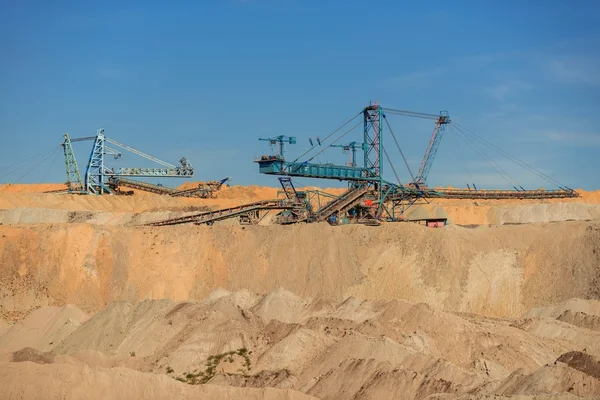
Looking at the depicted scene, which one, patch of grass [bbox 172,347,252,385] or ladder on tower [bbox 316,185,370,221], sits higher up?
ladder on tower [bbox 316,185,370,221]

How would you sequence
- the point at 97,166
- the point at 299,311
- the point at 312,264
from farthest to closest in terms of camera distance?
the point at 97,166, the point at 312,264, the point at 299,311

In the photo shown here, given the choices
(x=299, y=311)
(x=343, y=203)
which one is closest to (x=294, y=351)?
(x=299, y=311)

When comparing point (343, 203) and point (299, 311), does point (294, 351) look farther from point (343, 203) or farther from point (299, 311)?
point (343, 203)

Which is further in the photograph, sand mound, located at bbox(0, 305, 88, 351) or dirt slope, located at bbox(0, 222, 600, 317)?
dirt slope, located at bbox(0, 222, 600, 317)

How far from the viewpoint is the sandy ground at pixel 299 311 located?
50.2m

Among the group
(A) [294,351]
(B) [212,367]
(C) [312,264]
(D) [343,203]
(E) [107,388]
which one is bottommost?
(B) [212,367]

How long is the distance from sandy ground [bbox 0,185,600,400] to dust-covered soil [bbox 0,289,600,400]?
121 millimetres

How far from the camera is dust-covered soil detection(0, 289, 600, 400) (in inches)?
1929

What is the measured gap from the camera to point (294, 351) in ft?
193

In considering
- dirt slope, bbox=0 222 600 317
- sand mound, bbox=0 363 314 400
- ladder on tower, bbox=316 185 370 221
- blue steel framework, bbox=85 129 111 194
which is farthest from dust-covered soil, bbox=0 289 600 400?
blue steel framework, bbox=85 129 111 194

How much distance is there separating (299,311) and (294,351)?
449 inches

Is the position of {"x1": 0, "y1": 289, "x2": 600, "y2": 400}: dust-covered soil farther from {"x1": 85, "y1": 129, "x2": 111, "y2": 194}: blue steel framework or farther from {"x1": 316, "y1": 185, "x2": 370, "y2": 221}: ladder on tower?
{"x1": 85, "y1": 129, "x2": 111, "y2": 194}: blue steel framework

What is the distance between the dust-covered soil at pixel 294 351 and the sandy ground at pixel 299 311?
0.40 feet

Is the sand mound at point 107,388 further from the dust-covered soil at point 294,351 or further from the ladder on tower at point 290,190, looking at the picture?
the ladder on tower at point 290,190
